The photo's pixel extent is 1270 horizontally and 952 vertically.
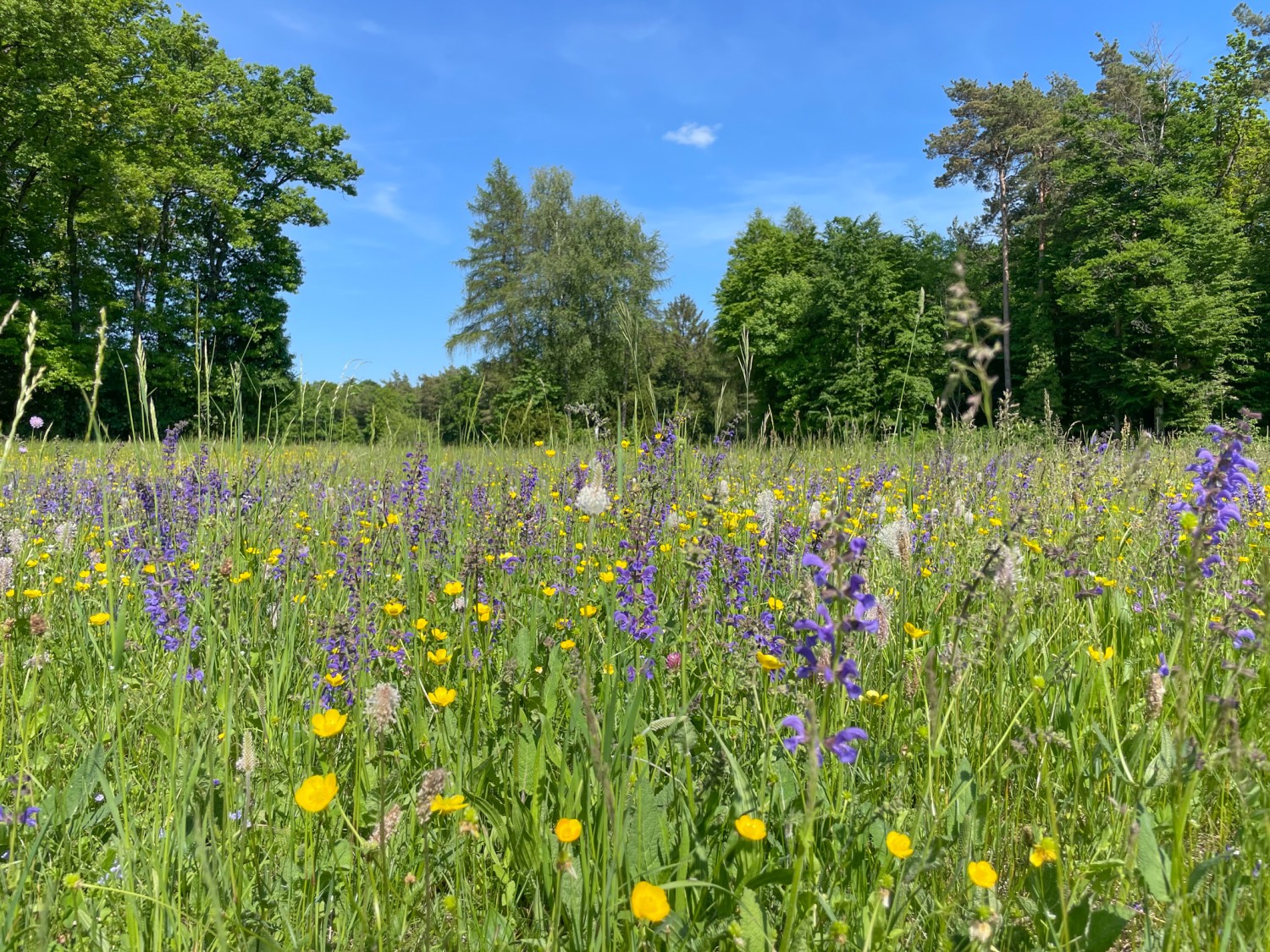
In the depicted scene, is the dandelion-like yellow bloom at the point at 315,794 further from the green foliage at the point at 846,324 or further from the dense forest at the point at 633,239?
the green foliage at the point at 846,324

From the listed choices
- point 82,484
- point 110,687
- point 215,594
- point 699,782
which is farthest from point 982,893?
point 82,484

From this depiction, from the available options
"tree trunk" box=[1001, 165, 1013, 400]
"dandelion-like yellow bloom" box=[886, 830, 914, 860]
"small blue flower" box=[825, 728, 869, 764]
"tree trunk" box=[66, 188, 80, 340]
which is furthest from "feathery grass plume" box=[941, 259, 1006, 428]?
"tree trunk" box=[66, 188, 80, 340]

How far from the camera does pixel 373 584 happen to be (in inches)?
106

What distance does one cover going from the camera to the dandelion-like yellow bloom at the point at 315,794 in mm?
1005

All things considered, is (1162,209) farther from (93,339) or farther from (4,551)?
(93,339)

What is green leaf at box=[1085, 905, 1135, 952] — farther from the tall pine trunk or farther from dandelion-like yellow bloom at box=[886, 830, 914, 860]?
the tall pine trunk

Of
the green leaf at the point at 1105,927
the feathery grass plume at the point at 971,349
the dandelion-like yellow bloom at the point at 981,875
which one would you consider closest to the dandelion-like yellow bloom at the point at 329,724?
the dandelion-like yellow bloom at the point at 981,875

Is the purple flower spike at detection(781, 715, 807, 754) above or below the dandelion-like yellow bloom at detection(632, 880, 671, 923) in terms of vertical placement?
above

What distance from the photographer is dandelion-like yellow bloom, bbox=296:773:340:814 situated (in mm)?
1005

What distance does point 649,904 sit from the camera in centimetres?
87

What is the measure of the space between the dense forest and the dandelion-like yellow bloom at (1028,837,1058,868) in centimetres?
1892

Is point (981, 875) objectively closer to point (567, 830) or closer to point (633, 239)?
point (567, 830)

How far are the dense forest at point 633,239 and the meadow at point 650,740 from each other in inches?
692

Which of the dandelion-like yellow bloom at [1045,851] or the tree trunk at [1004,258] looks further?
the tree trunk at [1004,258]
